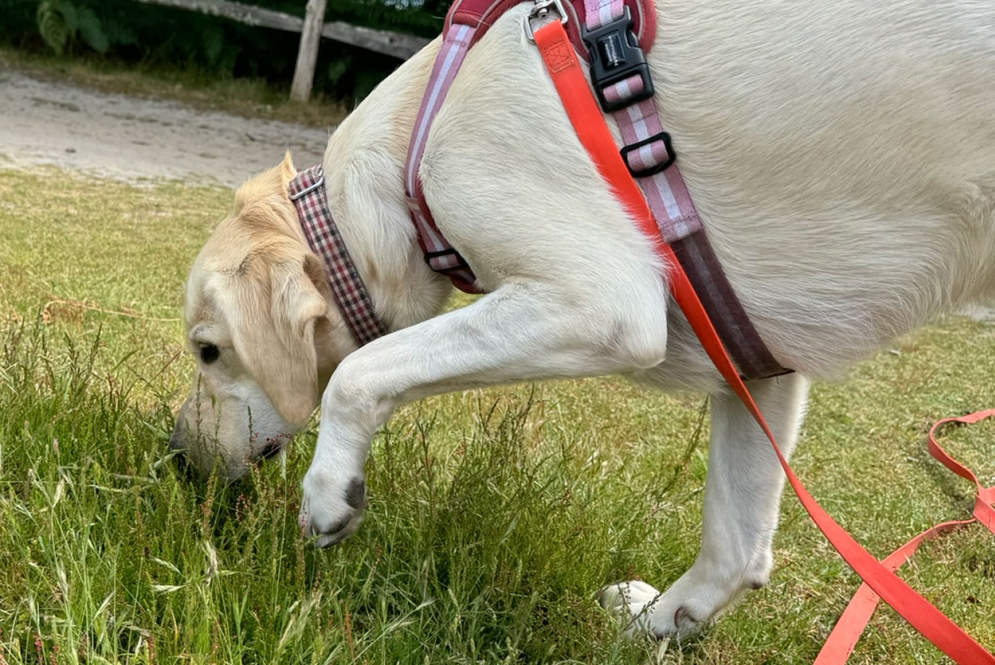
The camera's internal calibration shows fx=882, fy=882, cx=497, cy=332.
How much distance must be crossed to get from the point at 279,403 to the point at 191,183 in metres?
6.74

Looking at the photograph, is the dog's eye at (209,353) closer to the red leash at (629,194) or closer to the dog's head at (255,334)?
the dog's head at (255,334)

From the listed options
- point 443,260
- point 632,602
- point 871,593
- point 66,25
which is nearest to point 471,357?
point 443,260

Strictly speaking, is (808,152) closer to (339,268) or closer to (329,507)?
(339,268)

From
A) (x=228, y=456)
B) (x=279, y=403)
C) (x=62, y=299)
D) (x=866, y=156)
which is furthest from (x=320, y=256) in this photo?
(x=62, y=299)

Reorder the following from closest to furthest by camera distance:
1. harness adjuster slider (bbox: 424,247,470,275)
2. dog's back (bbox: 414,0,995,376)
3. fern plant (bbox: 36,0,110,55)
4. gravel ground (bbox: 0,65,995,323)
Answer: dog's back (bbox: 414,0,995,376)
harness adjuster slider (bbox: 424,247,470,275)
gravel ground (bbox: 0,65,995,323)
fern plant (bbox: 36,0,110,55)

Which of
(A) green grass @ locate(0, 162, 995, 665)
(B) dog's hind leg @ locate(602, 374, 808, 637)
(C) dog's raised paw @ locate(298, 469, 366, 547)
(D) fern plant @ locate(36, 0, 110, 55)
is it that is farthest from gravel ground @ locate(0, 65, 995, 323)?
(C) dog's raised paw @ locate(298, 469, 366, 547)

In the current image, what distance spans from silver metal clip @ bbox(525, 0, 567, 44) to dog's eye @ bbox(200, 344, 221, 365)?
121cm

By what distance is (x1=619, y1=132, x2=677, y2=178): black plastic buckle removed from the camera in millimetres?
1927

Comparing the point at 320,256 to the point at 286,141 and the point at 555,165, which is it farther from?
the point at 286,141

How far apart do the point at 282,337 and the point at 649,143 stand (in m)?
1.02

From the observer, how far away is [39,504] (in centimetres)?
216

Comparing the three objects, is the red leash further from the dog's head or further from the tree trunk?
the tree trunk

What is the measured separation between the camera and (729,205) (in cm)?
196

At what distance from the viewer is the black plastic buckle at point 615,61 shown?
1910 millimetres
